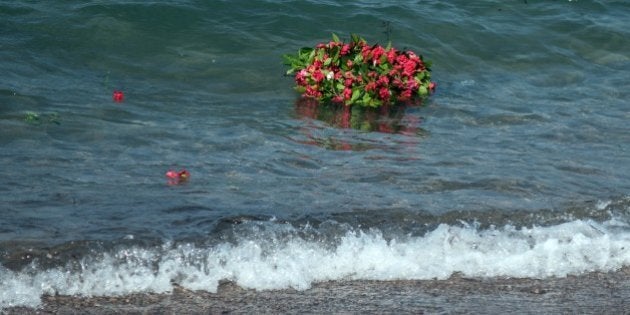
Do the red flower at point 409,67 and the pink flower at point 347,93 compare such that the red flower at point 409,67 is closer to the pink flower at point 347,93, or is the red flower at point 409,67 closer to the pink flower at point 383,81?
the pink flower at point 383,81

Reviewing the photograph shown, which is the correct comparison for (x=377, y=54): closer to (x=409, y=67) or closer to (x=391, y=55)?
(x=391, y=55)

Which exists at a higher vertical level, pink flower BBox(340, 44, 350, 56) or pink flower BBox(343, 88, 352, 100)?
pink flower BBox(340, 44, 350, 56)

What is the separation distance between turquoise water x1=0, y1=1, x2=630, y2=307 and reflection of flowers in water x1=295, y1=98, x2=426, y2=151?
0.16 feet

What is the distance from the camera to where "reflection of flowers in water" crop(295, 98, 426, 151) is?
955 centimetres

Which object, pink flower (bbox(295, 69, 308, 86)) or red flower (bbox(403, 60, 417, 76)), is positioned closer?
pink flower (bbox(295, 69, 308, 86))

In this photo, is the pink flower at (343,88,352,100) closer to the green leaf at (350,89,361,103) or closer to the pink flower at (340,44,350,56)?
the green leaf at (350,89,361,103)

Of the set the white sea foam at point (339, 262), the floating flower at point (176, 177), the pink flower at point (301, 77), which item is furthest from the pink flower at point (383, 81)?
the white sea foam at point (339, 262)

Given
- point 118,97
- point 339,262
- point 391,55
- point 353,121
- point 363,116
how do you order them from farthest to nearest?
point 391,55 < point 363,116 < point 353,121 < point 118,97 < point 339,262

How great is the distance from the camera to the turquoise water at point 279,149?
22.0ft

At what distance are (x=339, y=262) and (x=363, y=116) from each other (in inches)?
164

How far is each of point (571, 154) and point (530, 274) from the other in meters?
2.99

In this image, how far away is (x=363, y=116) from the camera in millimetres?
10648

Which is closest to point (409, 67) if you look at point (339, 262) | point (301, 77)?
point (301, 77)

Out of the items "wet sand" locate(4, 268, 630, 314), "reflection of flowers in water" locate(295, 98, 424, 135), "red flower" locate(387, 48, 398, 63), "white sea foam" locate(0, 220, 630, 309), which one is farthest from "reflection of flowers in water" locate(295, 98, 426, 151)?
"wet sand" locate(4, 268, 630, 314)
